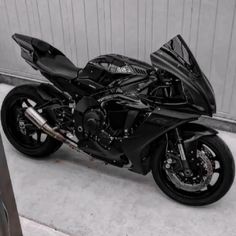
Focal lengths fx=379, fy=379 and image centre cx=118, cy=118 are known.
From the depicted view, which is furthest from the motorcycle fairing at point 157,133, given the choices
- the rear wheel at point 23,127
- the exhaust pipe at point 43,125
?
the rear wheel at point 23,127

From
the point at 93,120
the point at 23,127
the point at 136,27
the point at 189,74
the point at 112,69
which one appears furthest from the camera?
the point at 136,27

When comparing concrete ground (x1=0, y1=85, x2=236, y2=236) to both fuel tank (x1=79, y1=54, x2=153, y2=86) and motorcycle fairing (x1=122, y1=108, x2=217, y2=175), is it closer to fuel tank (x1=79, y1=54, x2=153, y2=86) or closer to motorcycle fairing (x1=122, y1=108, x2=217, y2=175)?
motorcycle fairing (x1=122, y1=108, x2=217, y2=175)

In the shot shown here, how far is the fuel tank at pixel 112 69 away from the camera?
94.4 inches

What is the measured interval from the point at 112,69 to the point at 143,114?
350 mm

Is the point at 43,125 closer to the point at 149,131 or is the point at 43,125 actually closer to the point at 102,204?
the point at 102,204

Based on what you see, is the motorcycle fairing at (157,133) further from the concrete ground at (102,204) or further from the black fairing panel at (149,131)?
the concrete ground at (102,204)

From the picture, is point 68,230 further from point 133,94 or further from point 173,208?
point 133,94

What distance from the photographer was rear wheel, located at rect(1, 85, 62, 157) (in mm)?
2898

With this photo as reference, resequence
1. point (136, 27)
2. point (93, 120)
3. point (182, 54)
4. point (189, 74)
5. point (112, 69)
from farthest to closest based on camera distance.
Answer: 1. point (136, 27)
2. point (93, 120)
3. point (112, 69)
4. point (182, 54)
5. point (189, 74)

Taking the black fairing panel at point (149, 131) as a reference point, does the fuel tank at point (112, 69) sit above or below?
above

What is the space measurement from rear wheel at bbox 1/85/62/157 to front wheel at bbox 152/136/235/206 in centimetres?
91

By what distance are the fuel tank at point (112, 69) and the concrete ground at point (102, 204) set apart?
0.78 m

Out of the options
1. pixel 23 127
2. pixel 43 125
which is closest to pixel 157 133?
pixel 43 125

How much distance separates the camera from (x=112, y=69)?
242cm
